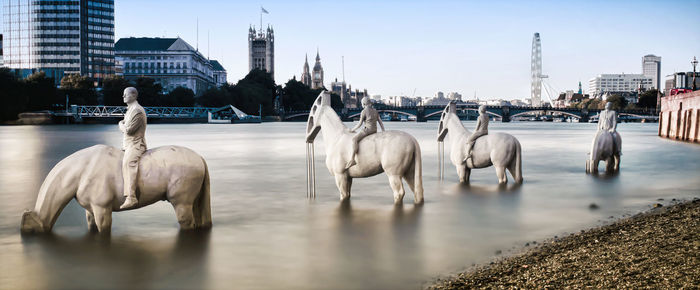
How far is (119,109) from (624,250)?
126020mm

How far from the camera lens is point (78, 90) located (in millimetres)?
124125

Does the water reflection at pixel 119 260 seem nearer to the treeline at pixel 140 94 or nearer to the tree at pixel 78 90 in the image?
the treeline at pixel 140 94

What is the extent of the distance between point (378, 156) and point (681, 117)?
5915 cm

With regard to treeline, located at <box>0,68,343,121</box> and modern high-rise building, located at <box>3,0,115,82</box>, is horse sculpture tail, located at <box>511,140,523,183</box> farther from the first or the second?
modern high-rise building, located at <box>3,0,115,82</box>

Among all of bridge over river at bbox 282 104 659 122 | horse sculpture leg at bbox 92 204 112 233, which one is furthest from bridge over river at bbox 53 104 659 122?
horse sculpture leg at bbox 92 204 112 233

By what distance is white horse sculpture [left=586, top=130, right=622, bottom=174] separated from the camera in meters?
22.8

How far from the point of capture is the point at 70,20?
175375 mm

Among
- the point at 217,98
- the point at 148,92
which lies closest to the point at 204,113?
the point at 217,98

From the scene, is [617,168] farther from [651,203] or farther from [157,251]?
[157,251]

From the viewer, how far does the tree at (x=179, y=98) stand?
13750 centimetres

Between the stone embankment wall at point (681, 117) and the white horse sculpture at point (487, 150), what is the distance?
4136 centimetres

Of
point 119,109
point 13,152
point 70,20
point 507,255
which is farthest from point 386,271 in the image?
point 70,20

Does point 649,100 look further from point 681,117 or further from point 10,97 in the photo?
point 10,97

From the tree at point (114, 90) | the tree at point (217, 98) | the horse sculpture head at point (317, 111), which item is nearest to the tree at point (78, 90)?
the tree at point (114, 90)
